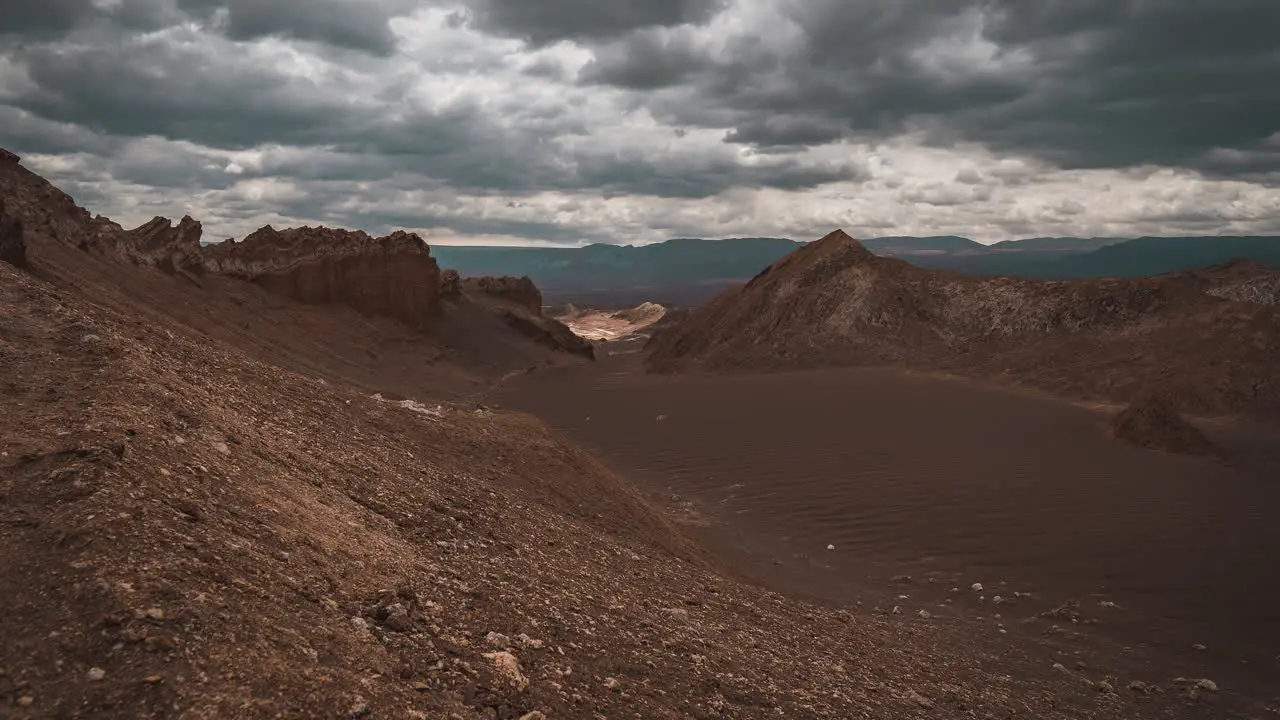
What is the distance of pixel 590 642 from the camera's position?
5551 mm

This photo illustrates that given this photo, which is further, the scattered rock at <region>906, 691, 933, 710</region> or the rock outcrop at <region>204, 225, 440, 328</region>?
the rock outcrop at <region>204, 225, 440, 328</region>

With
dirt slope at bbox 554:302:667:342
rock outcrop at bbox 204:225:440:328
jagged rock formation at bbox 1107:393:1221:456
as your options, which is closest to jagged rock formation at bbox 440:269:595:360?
rock outcrop at bbox 204:225:440:328

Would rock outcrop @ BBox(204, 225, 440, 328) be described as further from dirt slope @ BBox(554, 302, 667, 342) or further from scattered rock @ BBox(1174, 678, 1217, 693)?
dirt slope @ BBox(554, 302, 667, 342)

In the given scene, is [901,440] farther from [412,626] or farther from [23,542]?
[23,542]

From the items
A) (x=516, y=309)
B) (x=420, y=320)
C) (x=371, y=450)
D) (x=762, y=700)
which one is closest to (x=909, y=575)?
(x=762, y=700)

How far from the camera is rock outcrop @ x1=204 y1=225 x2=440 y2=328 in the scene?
120 ft

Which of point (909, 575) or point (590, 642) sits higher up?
point (590, 642)

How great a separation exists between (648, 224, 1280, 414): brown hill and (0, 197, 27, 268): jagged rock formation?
2913 centimetres

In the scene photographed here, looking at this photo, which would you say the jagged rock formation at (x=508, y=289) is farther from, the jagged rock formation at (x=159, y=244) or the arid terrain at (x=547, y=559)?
the arid terrain at (x=547, y=559)

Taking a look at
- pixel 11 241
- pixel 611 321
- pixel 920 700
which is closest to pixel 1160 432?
pixel 920 700

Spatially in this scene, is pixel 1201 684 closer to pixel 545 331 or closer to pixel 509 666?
pixel 509 666

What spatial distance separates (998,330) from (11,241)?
34437mm

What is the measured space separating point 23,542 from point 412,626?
79.6 inches

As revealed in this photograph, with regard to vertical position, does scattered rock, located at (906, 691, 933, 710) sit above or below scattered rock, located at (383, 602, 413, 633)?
below
